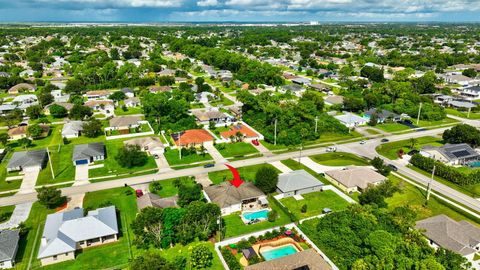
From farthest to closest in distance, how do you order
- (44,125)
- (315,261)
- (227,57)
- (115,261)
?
(227,57) → (44,125) → (115,261) → (315,261)

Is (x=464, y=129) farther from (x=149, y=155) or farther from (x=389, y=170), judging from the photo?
(x=149, y=155)

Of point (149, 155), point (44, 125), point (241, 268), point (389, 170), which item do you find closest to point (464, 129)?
point (389, 170)

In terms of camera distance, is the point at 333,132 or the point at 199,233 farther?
the point at 333,132

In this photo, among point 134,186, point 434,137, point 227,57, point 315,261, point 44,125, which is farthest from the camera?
point 227,57

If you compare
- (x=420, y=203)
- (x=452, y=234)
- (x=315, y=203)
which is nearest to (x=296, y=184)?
(x=315, y=203)

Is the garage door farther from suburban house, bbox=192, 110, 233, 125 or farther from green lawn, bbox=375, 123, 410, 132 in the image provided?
green lawn, bbox=375, 123, 410, 132

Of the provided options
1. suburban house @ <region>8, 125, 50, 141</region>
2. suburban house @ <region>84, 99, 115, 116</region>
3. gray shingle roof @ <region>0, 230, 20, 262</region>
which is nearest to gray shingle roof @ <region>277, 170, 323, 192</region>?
gray shingle roof @ <region>0, 230, 20, 262</region>
